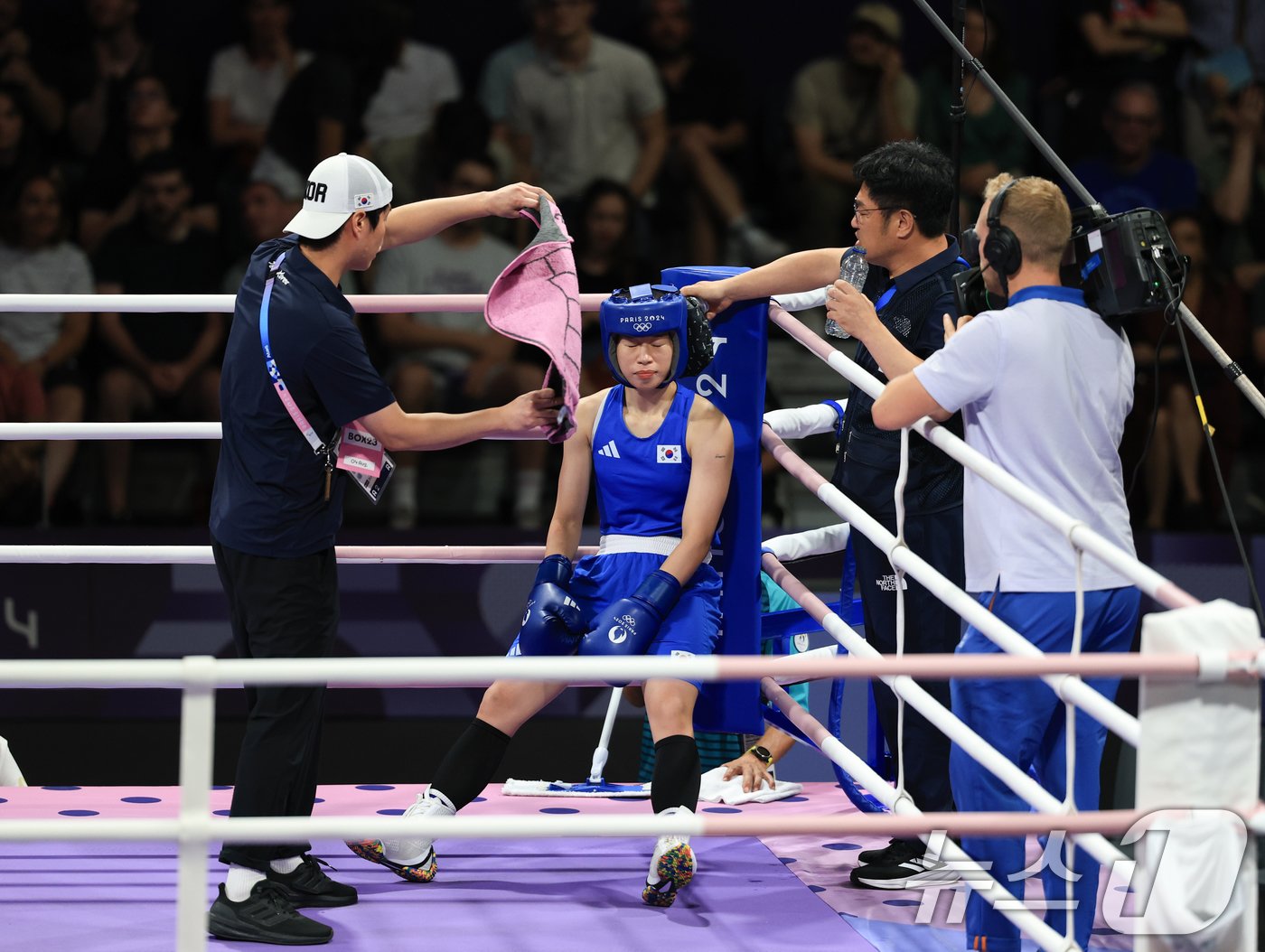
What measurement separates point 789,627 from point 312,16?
177 inches

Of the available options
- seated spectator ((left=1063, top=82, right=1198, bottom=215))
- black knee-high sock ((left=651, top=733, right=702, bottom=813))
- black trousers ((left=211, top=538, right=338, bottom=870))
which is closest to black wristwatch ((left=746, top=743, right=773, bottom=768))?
black knee-high sock ((left=651, top=733, right=702, bottom=813))

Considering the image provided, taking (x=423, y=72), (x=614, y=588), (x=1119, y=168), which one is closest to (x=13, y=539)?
(x=423, y=72)

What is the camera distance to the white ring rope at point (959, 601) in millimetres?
2418

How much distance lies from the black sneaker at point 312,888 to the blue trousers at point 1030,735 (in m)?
1.16

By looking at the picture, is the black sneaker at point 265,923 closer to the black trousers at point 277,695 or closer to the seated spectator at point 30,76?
the black trousers at point 277,695

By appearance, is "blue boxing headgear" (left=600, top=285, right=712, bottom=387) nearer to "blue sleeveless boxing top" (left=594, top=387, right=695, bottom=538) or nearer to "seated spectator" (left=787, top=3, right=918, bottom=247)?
"blue sleeveless boxing top" (left=594, top=387, right=695, bottom=538)

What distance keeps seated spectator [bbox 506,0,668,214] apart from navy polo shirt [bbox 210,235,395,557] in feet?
13.3

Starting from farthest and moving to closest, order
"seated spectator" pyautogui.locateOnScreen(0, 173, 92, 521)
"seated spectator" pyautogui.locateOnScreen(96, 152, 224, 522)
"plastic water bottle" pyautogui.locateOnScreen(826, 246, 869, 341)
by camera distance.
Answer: "seated spectator" pyautogui.locateOnScreen(96, 152, 224, 522)
"seated spectator" pyautogui.locateOnScreen(0, 173, 92, 521)
"plastic water bottle" pyautogui.locateOnScreen(826, 246, 869, 341)

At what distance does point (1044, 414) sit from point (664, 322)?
91 cm

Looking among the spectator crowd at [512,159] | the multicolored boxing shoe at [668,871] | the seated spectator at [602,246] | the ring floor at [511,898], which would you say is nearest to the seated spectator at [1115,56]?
the spectator crowd at [512,159]

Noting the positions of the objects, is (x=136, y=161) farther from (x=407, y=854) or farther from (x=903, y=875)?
→ (x=903, y=875)

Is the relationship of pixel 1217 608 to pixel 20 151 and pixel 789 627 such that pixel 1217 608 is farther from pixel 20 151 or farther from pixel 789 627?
pixel 20 151

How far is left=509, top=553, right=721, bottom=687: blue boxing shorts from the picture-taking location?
344 centimetres

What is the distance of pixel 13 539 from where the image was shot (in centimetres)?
618
